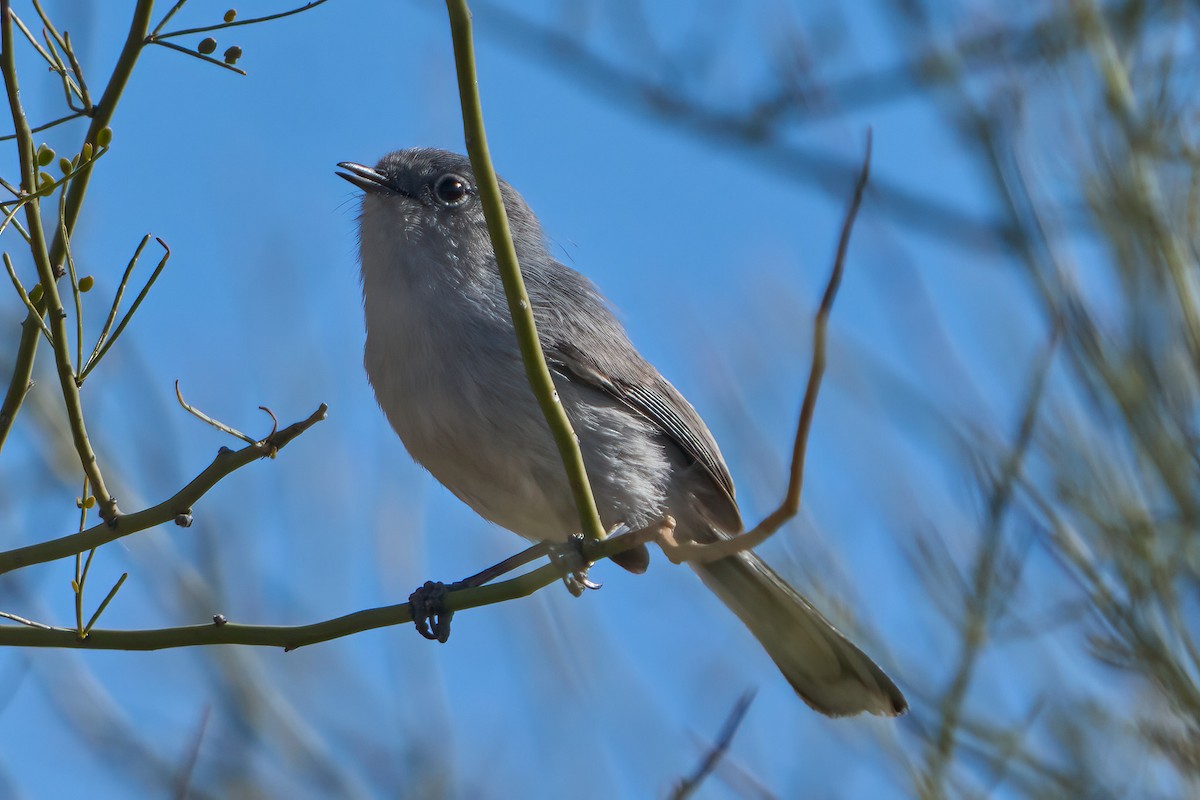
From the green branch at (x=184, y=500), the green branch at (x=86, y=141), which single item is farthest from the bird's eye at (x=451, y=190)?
the green branch at (x=184, y=500)

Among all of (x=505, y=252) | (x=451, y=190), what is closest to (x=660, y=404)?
(x=451, y=190)

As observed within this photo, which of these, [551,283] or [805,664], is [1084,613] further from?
[551,283]

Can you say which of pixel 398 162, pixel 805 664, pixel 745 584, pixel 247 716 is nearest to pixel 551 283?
pixel 398 162

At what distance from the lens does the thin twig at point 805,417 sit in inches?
57.4

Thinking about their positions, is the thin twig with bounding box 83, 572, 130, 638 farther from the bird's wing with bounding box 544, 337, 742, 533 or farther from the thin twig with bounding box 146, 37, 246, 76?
the bird's wing with bounding box 544, 337, 742, 533

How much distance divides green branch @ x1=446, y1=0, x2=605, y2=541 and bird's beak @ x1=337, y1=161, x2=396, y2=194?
2.31 meters

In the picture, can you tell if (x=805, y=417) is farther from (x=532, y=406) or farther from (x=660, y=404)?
(x=660, y=404)

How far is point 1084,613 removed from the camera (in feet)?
8.30

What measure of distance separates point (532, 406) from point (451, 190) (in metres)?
1.06

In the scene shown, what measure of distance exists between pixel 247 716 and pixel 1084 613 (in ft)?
10.0

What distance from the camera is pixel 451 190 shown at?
417cm

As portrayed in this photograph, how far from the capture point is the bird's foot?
83.7 inches

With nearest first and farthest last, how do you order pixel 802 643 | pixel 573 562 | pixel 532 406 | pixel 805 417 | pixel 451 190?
1. pixel 805 417
2. pixel 573 562
3. pixel 532 406
4. pixel 802 643
5. pixel 451 190

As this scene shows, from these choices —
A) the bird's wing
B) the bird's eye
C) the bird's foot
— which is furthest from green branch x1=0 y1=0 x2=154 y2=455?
the bird's eye
